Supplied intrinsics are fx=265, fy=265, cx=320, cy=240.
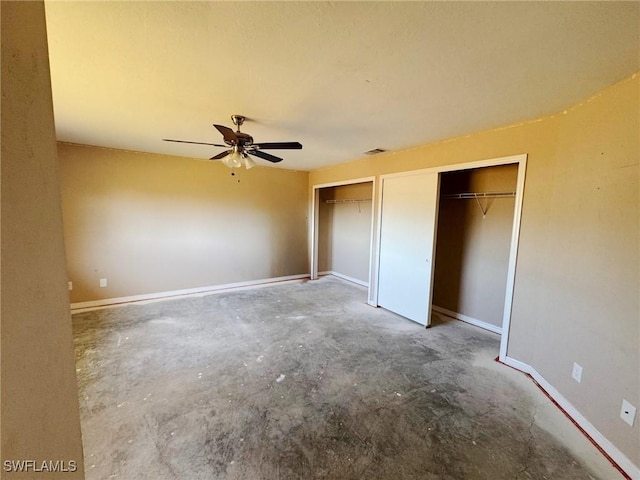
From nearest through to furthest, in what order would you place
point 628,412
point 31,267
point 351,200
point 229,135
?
point 31,267, point 628,412, point 229,135, point 351,200

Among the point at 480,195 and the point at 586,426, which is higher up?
the point at 480,195

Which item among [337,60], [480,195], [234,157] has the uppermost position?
[337,60]

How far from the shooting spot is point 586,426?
1819mm

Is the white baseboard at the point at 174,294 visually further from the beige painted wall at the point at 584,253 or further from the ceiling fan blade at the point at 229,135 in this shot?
the beige painted wall at the point at 584,253

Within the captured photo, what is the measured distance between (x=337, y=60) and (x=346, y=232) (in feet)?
14.4

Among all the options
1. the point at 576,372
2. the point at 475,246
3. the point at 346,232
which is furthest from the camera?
the point at 346,232

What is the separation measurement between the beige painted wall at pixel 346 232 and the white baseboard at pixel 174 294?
0.88m

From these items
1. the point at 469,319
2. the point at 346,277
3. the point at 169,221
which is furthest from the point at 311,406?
the point at 346,277

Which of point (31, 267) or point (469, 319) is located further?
point (469, 319)

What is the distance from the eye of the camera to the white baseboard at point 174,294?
3867 millimetres

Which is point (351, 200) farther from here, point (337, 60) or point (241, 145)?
point (337, 60)

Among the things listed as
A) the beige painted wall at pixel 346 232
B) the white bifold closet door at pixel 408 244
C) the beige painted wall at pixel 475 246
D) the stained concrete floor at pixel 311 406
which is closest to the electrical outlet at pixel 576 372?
the stained concrete floor at pixel 311 406

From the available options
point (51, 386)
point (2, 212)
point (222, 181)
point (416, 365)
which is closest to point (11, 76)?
point (2, 212)

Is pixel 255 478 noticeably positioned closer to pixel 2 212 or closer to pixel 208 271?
pixel 2 212
